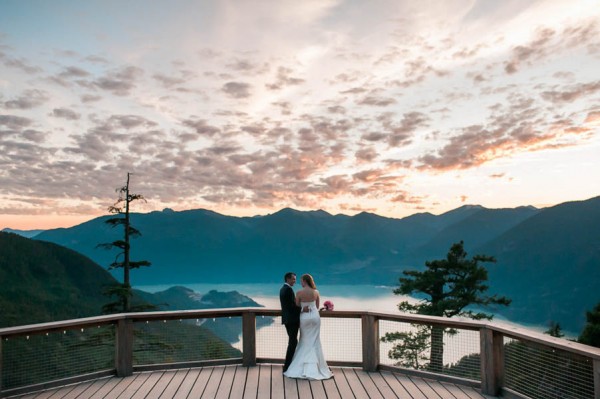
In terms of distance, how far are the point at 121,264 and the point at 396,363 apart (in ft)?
61.4

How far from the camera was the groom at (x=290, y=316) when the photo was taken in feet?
22.7

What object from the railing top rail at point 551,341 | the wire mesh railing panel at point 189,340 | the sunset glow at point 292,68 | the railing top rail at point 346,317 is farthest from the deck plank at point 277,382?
the sunset glow at point 292,68

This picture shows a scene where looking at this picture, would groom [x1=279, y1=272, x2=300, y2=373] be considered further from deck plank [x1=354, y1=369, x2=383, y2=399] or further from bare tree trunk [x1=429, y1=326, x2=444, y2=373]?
bare tree trunk [x1=429, y1=326, x2=444, y2=373]

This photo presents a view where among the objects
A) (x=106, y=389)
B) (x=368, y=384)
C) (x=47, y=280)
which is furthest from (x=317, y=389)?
(x=47, y=280)

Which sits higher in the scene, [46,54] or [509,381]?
[46,54]

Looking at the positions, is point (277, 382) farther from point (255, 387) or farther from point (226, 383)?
point (226, 383)

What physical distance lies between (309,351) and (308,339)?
166 mm

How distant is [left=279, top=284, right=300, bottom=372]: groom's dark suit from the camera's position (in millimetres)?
6922

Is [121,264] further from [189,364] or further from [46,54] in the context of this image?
[189,364]

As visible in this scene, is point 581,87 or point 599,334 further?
point 599,334

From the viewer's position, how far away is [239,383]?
21.4ft

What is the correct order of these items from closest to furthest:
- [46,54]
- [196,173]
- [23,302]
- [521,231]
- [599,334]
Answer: [46,54] → [599,334] → [196,173] → [23,302] → [521,231]

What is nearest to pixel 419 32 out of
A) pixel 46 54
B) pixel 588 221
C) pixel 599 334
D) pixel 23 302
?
pixel 46 54

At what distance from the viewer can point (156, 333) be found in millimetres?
6988
